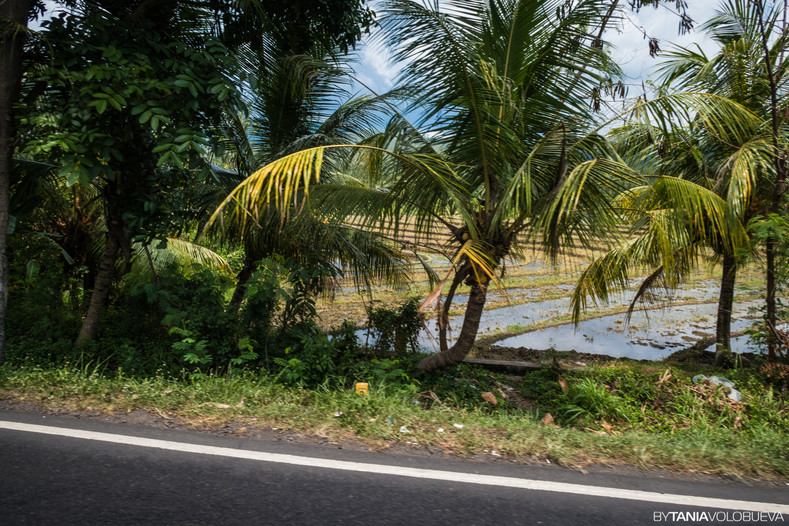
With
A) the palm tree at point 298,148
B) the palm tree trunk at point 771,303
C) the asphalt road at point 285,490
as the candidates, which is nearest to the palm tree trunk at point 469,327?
the palm tree at point 298,148

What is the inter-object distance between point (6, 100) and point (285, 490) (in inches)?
185

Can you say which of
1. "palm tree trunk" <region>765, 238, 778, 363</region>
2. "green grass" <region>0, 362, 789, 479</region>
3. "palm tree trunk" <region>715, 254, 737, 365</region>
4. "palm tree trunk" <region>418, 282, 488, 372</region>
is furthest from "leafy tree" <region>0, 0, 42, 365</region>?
Result: "palm tree trunk" <region>715, 254, 737, 365</region>

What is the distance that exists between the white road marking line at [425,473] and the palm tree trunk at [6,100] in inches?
89.2

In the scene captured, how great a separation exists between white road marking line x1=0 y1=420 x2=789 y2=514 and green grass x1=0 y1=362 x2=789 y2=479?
1.10 ft

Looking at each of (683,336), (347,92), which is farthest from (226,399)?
(683,336)

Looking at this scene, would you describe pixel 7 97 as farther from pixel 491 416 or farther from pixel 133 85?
pixel 491 416

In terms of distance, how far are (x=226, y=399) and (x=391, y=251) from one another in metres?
3.52

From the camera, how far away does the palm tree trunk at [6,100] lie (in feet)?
15.5

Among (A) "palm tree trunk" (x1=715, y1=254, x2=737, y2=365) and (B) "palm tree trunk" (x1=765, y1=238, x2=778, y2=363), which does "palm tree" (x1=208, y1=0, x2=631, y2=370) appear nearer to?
(B) "palm tree trunk" (x1=765, y1=238, x2=778, y2=363)

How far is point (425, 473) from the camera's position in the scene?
2.76 meters

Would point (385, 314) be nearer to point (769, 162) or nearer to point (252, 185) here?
point (252, 185)

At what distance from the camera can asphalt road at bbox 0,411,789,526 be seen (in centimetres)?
226

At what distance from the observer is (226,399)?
382 centimetres

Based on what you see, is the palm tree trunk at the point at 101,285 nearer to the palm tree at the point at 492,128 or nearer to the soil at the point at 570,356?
the palm tree at the point at 492,128
